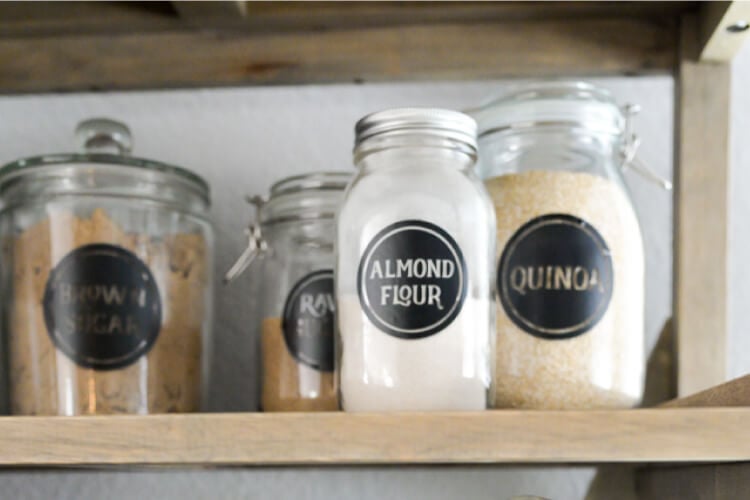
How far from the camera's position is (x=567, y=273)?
0.56m

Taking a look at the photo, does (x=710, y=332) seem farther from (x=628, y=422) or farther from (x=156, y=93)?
(x=156, y=93)

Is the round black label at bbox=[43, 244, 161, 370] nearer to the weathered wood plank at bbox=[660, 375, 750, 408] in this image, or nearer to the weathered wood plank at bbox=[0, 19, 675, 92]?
the weathered wood plank at bbox=[0, 19, 675, 92]

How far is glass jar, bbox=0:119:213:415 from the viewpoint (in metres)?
0.58

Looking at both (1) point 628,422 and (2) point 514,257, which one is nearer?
(1) point 628,422

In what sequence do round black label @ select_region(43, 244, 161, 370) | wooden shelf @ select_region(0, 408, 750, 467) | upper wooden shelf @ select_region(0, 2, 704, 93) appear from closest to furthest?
wooden shelf @ select_region(0, 408, 750, 467)
round black label @ select_region(43, 244, 161, 370)
upper wooden shelf @ select_region(0, 2, 704, 93)

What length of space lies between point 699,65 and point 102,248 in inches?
16.4

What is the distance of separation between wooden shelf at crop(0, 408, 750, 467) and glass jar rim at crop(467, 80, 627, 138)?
205mm

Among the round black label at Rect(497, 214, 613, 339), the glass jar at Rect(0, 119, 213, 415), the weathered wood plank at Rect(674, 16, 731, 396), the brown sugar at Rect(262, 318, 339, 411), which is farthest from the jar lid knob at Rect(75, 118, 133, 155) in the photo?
the weathered wood plank at Rect(674, 16, 731, 396)

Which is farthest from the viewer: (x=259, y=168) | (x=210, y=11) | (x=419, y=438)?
(x=259, y=168)

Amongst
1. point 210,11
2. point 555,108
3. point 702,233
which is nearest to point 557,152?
point 555,108

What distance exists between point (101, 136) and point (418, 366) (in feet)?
0.96

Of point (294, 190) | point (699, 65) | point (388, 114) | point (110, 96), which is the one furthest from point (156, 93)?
point (699, 65)

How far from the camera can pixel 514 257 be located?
1.87 ft

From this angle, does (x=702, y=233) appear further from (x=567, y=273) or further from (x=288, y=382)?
(x=288, y=382)
